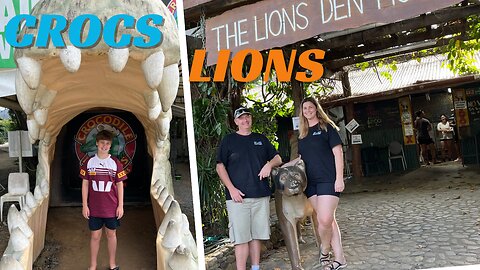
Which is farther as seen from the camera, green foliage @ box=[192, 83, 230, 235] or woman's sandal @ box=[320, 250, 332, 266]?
green foliage @ box=[192, 83, 230, 235]

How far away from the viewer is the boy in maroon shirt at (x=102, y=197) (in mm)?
3305

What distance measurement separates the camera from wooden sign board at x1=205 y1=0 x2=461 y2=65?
2.96 metres

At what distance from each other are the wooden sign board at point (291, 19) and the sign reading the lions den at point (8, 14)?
6.54 feet

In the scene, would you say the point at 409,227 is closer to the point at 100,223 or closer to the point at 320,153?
the point at 320,153

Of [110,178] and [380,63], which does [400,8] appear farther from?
Answer: [380,63]

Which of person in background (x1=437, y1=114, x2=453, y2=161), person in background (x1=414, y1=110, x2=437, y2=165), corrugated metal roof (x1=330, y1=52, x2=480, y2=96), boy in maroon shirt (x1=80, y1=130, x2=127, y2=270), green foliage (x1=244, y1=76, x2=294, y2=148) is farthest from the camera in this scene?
person in background (x1=437, y1=114, x2=453, y2=161)

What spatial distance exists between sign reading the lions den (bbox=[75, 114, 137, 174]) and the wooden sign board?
5.79ft

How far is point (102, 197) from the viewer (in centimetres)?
336

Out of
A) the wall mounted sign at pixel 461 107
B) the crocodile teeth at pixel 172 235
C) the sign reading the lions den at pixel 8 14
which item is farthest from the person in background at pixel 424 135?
the crocodile teeth at pixel 172 235

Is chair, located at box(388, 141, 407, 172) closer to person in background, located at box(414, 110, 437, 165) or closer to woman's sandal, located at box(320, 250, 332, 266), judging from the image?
person in background, located at box(414, 110, 437, 165)

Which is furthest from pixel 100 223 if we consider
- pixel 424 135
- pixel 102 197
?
pixel 424 135

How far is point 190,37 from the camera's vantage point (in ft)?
13.3

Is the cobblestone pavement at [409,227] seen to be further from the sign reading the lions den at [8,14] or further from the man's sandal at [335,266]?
the sign reading the lions den at [8,14]

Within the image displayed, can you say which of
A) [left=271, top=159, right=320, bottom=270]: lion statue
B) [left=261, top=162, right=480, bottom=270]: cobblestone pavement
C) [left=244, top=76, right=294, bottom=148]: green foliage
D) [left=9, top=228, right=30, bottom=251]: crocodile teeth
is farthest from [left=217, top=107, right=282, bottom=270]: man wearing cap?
[left=244, top=76, right=294, bottom=148]: green foliage
